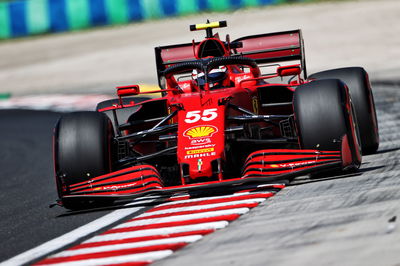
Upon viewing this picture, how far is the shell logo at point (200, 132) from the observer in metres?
7.80

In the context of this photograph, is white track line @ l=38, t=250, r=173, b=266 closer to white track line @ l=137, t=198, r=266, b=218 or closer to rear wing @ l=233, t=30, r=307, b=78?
white track line @ l=137, t=198, r=266, b=218

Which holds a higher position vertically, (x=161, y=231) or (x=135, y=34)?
(x=135, y=34)

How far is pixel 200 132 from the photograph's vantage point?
309 inches

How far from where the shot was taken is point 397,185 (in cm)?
688

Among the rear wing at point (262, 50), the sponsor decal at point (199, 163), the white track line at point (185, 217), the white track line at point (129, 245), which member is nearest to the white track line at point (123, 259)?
the white track line at point (129, 245)

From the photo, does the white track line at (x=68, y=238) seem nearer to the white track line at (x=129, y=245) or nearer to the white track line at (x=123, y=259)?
the white track line at (x=129, y=245)

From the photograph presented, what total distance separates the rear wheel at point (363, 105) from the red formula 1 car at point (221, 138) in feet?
0.03

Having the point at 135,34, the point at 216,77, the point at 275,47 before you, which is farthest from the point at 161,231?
the point at 135,34

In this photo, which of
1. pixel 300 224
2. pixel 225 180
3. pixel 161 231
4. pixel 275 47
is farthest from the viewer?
pixel 275 47

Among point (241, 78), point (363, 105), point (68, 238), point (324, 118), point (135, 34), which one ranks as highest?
point (135, 34)

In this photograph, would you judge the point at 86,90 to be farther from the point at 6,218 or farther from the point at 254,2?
the point at 6,218

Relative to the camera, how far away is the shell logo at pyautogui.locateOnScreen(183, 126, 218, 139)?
780cm

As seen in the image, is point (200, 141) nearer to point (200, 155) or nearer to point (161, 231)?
point (200, 155)

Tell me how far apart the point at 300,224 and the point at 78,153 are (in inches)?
112
